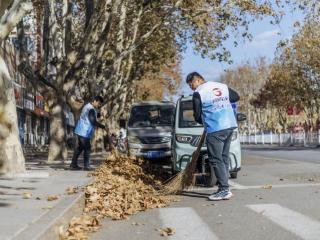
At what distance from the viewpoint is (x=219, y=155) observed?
33.1 ft

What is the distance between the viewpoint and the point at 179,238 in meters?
7.24

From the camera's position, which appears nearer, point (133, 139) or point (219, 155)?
point (219, 155)

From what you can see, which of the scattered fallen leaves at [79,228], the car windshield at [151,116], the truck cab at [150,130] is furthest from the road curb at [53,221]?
the car windshield at [151,116]

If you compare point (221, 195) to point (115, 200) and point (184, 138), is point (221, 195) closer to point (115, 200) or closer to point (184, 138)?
point (115, 200)

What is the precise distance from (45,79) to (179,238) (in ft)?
56.6

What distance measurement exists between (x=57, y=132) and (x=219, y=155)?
1352 cm

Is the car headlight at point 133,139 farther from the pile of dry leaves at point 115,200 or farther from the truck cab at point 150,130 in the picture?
the pile of dry leaves at point 115,200

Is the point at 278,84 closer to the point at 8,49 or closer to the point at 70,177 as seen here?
the point at 8,49

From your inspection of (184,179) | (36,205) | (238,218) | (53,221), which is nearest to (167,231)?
(238,218)

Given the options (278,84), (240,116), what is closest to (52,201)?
(240,116)

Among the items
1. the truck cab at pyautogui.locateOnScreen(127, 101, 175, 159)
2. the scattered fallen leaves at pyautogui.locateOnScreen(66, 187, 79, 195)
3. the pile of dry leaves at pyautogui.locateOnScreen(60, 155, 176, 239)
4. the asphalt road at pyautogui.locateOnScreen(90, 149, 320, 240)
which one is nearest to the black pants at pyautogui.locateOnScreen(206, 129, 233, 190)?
the asphalt road at pyautogui.locateOnScreen(90, 149, 320, 240)

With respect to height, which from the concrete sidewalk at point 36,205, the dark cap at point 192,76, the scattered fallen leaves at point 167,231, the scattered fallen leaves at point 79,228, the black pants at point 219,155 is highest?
the dark cap at point 192,76

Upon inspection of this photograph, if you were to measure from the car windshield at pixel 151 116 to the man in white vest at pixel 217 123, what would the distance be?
946 cm

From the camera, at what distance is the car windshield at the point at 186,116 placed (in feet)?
45.5
